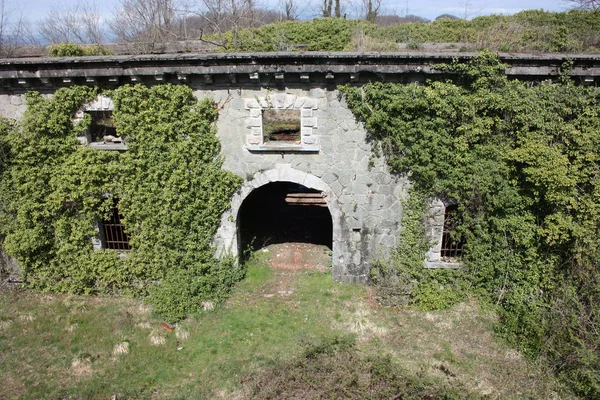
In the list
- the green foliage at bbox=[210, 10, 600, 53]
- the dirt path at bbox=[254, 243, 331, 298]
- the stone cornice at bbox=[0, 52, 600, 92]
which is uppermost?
the green foliage at bbox=[210, 10, 600, 53]

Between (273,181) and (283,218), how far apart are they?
518 centimetres

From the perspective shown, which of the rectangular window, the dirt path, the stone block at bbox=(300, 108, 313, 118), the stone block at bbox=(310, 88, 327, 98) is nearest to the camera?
the stone block at bbox=(310, 88, 327, 98)

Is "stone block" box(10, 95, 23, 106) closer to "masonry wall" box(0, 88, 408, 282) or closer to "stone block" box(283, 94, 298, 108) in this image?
"masonry wall" box(0, 88, 408, 282)

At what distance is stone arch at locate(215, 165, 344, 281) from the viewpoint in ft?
34.2

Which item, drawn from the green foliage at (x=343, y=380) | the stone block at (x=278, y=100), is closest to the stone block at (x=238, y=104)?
the stone block at (x=278, y=100)

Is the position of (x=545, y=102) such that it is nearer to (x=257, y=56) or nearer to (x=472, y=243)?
(x=472, y=243)

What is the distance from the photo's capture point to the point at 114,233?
11430 mm

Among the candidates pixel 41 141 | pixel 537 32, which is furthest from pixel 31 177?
pixel 537 32

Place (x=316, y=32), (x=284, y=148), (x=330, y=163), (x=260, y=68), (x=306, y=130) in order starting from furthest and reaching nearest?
(x=316, y=32) < (x=330, y=163) < (x=284, y=148) < (x=306, y=130) < (x=260, y=68)

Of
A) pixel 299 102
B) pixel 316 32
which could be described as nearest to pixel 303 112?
pixel 299 102

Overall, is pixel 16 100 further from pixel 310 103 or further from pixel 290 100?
pixel 310 103

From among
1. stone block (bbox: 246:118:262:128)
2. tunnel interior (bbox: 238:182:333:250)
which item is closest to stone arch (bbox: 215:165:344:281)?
stone block (bbox: 246:118:262:128)

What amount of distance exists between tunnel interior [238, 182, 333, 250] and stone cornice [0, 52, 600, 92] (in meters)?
4.91

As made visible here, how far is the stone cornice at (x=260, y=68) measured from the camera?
29.4 ft
